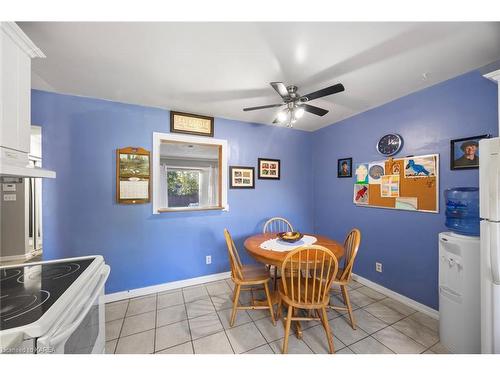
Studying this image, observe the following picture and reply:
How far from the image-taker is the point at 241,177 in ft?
9.42

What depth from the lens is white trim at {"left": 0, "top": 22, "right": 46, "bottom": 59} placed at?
0.96 metres

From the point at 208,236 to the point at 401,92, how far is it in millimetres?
2859

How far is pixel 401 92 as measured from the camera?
2.04m

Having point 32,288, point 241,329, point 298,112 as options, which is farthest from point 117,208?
point 298,112

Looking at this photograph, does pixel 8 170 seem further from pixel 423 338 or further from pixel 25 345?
pixel 423 338

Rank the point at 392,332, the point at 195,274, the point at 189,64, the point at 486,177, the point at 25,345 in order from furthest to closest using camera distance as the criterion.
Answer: the point at 195,274 < the point at 392,332 < the point at 189,64 < the point at 486,177 < the point at 25,345

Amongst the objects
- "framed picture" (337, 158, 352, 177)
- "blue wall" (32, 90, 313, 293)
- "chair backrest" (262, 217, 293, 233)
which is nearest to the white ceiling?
"blue wall" (32, 90, 313, 293)

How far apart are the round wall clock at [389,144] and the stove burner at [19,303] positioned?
3.08 meters

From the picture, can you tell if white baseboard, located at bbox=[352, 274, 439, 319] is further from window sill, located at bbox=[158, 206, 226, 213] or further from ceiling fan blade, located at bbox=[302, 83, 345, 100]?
ceiling fan blade, located at bbox=[302, 83, 345, 100]

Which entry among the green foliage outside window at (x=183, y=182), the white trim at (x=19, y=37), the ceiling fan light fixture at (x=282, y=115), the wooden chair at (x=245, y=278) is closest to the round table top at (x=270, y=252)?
the wooden chair at (x=245, y=278)

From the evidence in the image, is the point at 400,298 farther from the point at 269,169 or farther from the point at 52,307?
the point at 52,307

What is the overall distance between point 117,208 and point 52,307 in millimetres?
1617

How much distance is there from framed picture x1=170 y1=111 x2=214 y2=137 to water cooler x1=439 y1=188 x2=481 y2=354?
2.70 m

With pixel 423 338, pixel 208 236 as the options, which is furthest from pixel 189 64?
pixel 423 338
